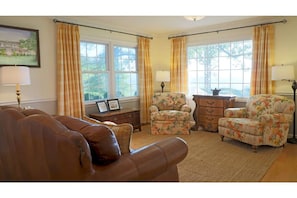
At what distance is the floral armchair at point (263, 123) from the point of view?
3.65 metres

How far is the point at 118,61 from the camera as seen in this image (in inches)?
209

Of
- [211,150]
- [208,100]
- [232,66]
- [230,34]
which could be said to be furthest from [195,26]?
[211,150]

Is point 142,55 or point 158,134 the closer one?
point 158,134

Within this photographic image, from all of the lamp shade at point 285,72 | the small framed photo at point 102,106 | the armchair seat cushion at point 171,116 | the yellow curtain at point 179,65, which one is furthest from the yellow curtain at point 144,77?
the lamp shade at point 285,72

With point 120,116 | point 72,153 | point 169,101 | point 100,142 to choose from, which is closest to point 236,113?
point 169,101

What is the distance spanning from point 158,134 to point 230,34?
2.60 meters

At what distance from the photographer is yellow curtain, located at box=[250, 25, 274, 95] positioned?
4445 millimetres

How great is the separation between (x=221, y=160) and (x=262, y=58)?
7.72ft

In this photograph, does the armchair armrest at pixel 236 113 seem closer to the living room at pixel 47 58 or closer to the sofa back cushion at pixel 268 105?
the sofa back cushion at pixel 268 105

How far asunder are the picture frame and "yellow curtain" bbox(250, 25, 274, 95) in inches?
156

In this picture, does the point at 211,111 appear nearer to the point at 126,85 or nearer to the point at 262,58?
the point at 262,58
